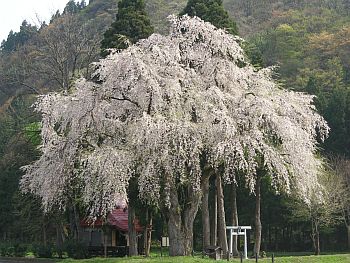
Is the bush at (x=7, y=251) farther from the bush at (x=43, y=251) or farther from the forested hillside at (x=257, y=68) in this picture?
the bush at (x=43, y=251)

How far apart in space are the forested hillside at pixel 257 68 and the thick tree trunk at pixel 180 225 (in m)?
8.37

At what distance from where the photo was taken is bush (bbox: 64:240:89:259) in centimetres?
2886

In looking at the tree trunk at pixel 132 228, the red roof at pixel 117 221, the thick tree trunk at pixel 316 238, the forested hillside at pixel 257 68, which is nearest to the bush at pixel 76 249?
the forested hillside at pixel 257 68

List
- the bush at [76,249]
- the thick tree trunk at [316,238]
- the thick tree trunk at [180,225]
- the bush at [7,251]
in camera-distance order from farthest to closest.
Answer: the thick tree trunk at [316,238] → the bush at [7,251] → the bush at [76,249] → the thick tree trunk at [180,225]

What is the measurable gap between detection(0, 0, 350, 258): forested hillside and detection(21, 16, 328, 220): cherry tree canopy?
16.8ft

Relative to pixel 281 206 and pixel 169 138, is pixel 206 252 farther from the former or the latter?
pixel 281 206

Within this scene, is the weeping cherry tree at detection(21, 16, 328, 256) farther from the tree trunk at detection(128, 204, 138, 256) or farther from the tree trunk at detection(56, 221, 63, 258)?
the tree trunk at detection(56, 221, 63, 258)

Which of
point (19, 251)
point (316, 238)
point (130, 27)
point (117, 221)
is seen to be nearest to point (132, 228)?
point (117, 221)

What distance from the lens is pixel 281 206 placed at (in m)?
43.2

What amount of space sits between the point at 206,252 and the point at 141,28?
503 inches

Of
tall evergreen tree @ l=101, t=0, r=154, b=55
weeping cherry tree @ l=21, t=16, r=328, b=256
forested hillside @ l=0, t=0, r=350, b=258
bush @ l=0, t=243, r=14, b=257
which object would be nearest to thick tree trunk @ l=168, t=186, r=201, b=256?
weeping cherry tree @ l=21, t=16, r=328, b=256

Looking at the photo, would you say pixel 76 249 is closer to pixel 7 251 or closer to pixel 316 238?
pixel 7 251

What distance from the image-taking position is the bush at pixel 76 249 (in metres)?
28.9

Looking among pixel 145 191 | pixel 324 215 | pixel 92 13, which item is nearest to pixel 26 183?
pixel 145 191
